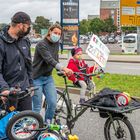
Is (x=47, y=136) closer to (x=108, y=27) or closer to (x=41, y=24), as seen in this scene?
(x=41, y=24)

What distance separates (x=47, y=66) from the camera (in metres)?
6.60

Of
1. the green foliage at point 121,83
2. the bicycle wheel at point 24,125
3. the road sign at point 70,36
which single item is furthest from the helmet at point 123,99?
the road sign at point 70,36

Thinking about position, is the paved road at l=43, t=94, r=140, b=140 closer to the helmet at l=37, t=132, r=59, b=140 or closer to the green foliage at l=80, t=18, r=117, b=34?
the helmet at l=37, t=132, r=59, b=140

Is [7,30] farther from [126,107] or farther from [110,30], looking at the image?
[110,30]

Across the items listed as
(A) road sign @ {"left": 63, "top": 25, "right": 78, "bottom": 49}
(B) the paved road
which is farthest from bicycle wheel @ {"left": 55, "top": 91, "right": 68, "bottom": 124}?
(A) road sign @ {"left": 63, "top": 25, "right": 78, "bottom": 49}

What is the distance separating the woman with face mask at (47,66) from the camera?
251 inches

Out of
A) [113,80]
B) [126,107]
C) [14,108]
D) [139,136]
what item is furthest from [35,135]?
[113,80]

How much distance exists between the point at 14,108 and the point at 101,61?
3204mm

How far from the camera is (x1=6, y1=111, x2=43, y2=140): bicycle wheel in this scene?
175 inches

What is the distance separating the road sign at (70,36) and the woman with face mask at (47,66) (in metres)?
9.44

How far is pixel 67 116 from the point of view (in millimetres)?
6773

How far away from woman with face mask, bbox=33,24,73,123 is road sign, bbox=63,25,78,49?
9440mm

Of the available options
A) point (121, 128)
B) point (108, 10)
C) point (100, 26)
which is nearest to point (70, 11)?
point (121, 128)

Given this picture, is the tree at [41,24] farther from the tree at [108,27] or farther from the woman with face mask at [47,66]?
the woman with face mask at [47,66]
